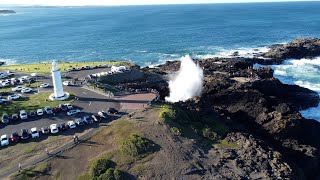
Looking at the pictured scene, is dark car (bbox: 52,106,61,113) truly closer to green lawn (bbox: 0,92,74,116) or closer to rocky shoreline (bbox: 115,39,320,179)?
green lawn (bbox: 0,92,74,116)

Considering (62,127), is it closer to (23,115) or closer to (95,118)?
(95,118)

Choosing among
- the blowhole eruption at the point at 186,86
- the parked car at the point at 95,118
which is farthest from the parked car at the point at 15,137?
the blowhole eruption at the point at 186,86

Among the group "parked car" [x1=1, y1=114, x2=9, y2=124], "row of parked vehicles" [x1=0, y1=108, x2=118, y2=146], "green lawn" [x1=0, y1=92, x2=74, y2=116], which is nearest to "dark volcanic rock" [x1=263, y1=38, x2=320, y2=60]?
"green lawn" [x1=0, y1=92, x2=74, y2=116]

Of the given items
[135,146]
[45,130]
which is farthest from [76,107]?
[135,146]

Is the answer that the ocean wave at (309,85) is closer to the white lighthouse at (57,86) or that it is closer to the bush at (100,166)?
the white lighthouse at (57,86)

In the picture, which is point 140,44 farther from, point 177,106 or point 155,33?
point 177,106

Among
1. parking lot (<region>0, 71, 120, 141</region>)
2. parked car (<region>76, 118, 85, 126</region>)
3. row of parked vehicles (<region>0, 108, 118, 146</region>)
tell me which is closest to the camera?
row of parked vehicles (<region>0, 108, 118, 146</region>)
